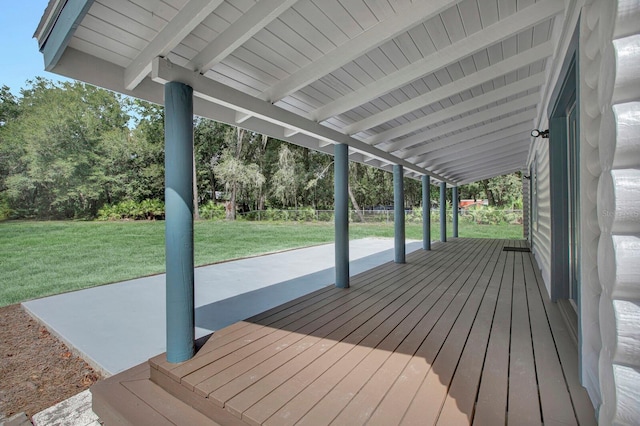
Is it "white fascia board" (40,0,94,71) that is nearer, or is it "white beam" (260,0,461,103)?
"white fascia board" (40,0,94,71)

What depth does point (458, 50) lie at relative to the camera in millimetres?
2348

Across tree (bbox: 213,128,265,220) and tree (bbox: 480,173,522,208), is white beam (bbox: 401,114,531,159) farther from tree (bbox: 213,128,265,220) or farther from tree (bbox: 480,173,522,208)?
tree (bbox: 480,173,522,208)

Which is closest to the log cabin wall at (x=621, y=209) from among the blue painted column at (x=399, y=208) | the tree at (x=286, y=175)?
the blue painted column at (x=399, y=208)

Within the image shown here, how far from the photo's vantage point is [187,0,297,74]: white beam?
168cm

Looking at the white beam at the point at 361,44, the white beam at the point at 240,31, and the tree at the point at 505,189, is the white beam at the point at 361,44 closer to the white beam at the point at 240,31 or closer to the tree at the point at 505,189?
the white beam at the point at 240,31

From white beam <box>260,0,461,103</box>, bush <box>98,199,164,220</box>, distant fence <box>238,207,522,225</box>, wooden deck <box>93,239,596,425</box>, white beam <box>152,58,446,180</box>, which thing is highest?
white beam <box>260,0,461,103</box>

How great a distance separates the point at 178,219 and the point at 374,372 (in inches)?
62.4

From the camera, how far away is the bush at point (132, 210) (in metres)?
11.9

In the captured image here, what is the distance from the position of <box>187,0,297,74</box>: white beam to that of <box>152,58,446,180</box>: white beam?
0.38ft

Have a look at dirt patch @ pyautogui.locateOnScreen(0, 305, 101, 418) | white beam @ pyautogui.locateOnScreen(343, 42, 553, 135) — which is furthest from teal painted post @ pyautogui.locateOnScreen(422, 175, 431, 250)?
dirt patch @ pyautogui.locateOnScreen(0, 305, 101, 418)

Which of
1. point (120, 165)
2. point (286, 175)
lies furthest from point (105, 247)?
point (286, 175)

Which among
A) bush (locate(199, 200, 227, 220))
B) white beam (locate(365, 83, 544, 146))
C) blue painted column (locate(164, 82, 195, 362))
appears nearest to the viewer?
blue painted column (locate(164, 82, 195, 362))

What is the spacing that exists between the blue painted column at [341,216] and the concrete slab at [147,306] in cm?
54

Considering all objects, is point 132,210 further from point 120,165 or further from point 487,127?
point 487,127
